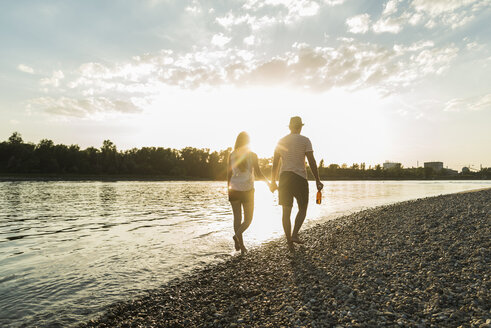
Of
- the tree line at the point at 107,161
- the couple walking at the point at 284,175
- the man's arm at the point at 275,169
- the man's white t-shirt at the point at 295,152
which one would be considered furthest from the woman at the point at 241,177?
the tree line at the point at 107,161

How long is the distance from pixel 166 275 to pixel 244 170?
10.5ft

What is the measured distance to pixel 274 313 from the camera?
4168mm

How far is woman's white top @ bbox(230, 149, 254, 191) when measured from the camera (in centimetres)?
739

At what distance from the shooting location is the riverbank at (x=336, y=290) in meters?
3.86

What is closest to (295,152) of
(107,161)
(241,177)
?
(241,177)

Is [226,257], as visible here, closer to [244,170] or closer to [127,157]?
[244,170]

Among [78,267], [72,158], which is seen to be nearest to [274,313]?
[78,267]

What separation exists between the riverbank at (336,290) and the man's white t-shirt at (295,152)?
2211 millimetres

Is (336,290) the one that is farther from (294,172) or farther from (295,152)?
(295,152)

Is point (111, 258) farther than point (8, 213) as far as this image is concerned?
No

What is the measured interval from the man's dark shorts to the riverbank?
55.5 inches

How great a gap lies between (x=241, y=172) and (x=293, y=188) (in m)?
1.41

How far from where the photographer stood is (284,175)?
721cm

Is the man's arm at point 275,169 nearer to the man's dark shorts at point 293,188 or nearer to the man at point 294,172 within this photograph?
the man at point 294,172
